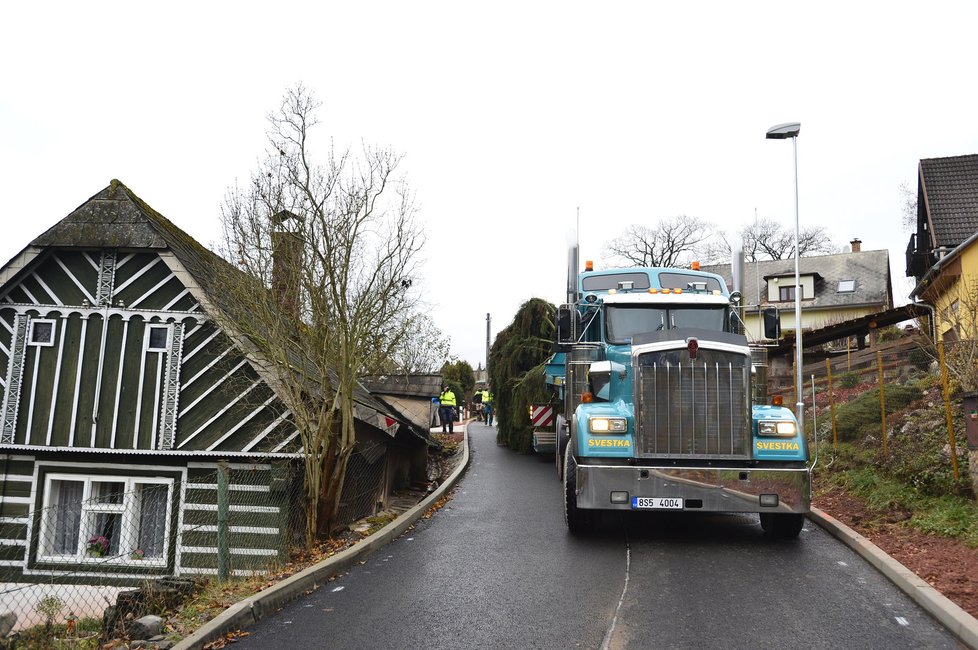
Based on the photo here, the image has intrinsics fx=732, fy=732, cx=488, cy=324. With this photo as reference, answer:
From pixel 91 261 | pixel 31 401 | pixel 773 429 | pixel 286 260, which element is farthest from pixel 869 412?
pixel 31 401

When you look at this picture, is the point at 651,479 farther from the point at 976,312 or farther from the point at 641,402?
the point at 976,312

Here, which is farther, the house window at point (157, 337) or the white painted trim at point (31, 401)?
the house window at point (157, 337)

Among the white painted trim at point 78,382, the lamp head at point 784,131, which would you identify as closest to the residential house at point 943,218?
the lamp head at point 784,131

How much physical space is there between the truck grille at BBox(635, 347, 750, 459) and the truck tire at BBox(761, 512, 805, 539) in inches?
37.6

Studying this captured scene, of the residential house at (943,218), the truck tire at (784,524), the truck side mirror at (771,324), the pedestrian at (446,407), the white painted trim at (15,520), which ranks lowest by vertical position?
the white painted trim at (15,520)

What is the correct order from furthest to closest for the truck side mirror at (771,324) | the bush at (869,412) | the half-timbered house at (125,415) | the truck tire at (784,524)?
the half-timbered house at (125,415) → the bush at (869,412) → the truck side mirror at (771,324) → the truck tire at (784,524)

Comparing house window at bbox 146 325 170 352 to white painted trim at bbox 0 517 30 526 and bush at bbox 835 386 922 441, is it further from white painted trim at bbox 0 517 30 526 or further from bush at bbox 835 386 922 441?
bush at bbox 835 386 922 441

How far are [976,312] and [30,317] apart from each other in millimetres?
15923

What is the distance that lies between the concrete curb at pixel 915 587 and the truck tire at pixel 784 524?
52cm

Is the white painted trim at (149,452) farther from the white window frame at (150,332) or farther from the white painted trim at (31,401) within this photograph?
the white window frame at (150,332)

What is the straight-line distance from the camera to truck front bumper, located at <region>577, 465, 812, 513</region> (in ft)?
25.8

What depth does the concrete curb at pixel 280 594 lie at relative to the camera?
207 inches

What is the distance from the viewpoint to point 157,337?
14.0 m

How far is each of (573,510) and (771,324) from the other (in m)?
3.54
